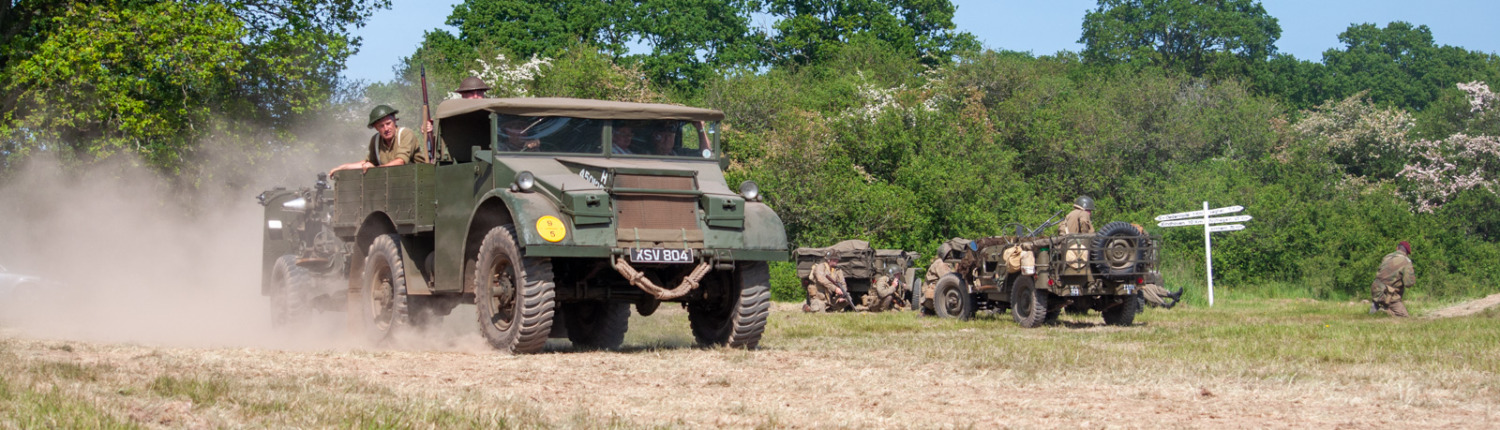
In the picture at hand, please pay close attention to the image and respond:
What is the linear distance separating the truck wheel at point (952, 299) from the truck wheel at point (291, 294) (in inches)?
362

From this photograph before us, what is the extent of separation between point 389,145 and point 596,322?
275cm

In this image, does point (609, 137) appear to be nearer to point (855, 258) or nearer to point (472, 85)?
point (472, 85)

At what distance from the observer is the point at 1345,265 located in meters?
38.7

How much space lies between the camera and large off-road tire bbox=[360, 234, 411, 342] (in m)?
14.2

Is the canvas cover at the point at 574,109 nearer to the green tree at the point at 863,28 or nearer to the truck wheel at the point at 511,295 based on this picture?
the truck wheel at the point at 511,295

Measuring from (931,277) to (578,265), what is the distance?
12665mm

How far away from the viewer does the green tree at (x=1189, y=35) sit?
7462cm

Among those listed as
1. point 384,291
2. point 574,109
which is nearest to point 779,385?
point 574,109

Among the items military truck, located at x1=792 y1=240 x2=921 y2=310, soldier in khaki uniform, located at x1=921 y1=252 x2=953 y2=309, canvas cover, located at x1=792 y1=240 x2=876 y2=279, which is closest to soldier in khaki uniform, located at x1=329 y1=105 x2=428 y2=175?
soldier in khaki uniform, located at x1=921 y1=252 x2=953 y2=309

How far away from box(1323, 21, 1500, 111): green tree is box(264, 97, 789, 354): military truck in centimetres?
7424

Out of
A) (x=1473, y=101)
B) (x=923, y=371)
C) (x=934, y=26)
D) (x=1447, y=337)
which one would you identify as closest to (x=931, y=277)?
(x=1447, y=337)

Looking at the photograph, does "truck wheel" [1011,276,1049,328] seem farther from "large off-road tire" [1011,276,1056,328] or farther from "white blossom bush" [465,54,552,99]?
"white blossom bush" [465,54,552,99]

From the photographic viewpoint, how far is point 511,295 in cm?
1250

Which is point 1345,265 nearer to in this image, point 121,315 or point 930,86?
point 930,86
